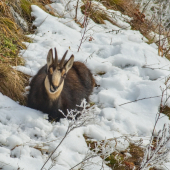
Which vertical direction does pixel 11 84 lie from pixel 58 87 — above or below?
below

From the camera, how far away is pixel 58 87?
356 cm

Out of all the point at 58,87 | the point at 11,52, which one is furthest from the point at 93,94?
the point at 11,52

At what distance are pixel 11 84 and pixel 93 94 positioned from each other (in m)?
→ 1.54

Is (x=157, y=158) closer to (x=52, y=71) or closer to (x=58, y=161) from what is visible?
(x=58, y=161)

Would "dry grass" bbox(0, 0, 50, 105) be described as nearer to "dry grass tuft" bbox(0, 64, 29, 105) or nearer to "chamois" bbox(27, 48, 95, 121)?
"dry grass tuft" bbox(0, 64, 29, 105)

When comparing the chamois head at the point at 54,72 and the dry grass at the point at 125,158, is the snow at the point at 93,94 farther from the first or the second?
the chamois head at the point at 54,72

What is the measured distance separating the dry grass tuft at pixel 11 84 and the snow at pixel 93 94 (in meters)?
0.29

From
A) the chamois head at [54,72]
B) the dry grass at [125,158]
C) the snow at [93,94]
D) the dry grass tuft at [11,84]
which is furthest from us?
the dry grass tuft at [11,84]

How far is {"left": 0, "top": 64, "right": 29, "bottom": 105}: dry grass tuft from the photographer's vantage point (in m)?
3.95

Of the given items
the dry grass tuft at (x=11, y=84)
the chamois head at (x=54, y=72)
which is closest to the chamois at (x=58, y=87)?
the chamois head at (x=54, y=72)

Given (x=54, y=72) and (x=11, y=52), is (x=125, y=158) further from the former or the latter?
(x=11, y=52)

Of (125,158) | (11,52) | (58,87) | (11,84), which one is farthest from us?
(11,52)

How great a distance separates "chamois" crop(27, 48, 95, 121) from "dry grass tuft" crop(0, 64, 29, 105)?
15cm

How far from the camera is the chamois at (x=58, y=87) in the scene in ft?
11.4
